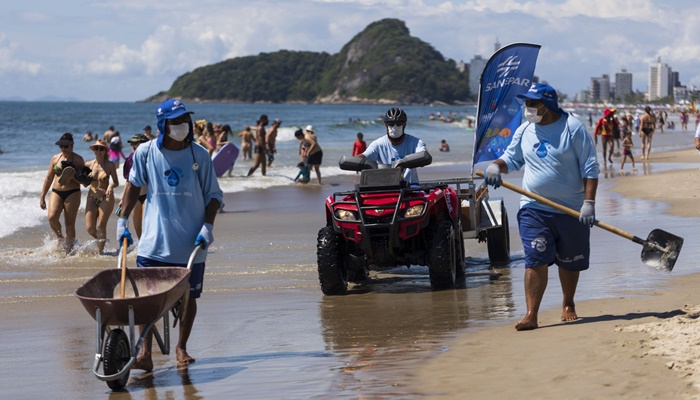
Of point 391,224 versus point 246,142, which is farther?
point 246,142

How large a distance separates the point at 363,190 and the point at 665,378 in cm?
448

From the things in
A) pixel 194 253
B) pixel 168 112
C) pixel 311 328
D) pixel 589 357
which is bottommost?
pixel 311 328

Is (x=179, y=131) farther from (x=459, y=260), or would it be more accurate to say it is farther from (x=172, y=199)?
(x=459, y=260)

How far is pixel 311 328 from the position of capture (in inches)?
322

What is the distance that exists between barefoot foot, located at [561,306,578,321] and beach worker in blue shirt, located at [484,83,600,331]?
0.32 m

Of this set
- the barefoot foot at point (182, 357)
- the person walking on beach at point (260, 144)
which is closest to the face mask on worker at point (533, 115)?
the barefoot foot at point (182, 357)

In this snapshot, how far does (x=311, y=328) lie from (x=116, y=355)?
2.31m

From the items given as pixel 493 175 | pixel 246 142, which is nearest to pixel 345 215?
pixel 493 175

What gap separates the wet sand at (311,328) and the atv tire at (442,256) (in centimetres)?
18

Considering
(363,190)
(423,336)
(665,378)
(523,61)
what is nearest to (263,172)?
(523,61)

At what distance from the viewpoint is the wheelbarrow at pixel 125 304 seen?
19.7 ft

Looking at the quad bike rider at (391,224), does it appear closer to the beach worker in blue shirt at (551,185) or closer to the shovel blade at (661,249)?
the beach worker in blue shirt at (551,185)

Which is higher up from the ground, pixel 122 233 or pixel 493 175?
pixel 493 175

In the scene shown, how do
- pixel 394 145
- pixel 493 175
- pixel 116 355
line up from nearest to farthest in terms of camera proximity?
pixel 116 355
pixel 493 175
pixel 394 145
